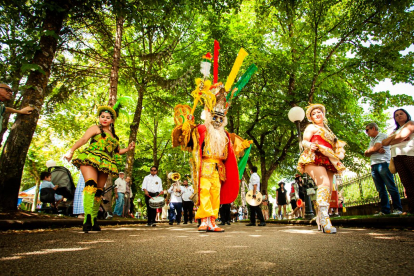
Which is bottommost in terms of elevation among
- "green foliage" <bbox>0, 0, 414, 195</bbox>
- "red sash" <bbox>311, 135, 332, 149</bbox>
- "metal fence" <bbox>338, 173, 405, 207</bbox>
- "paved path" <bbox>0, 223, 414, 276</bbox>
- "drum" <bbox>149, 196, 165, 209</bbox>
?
"paved path" <bbox>0, 223, 414, 276</bbox>

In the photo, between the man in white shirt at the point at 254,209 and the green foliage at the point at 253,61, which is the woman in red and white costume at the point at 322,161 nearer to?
the green foliage at the point at 253,61

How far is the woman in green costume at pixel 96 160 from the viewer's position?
471cm

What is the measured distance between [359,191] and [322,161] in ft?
29.7

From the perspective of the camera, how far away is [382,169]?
20.8 ft

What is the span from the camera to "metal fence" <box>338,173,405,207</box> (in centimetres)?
1087

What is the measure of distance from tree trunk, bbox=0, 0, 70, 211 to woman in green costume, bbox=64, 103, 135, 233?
1570mm

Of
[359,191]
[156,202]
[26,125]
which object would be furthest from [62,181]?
[359,191]

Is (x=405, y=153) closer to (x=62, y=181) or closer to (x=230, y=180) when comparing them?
(x=230, y=180)

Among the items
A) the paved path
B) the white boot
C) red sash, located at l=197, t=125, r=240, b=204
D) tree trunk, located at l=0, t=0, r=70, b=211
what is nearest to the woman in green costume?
tree trunk, located at l=0, t=0, r=70, b=211

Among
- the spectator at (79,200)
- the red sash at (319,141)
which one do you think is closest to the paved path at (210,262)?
the red sash at (319,141)

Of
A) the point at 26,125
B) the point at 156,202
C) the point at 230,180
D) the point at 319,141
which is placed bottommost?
the point at 156,202

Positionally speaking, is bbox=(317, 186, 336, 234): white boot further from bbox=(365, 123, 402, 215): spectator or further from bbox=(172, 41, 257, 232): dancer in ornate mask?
bbox=(365, 123, 402, 215): spectator

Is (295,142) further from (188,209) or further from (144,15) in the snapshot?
(144,15)

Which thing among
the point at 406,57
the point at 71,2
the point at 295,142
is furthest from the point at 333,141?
the point at 295,142
